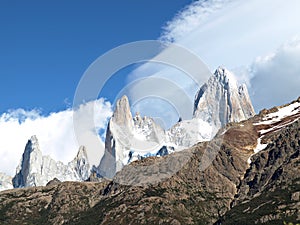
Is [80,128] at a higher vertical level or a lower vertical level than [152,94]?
lower

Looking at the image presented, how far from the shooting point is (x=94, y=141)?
6312cm

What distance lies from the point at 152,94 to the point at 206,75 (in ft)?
27.1

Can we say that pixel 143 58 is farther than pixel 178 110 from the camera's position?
No

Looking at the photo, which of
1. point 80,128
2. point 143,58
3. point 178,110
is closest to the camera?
point 80,128

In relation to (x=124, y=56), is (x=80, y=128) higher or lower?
lower

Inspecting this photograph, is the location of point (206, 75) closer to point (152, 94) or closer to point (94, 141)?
point (152, 94)

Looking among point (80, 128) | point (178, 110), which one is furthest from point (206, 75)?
point (80, 128)

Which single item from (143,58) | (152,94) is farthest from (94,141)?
(143,58)

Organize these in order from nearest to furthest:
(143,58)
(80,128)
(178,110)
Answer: (80,128)
(143,58)
(178,110)

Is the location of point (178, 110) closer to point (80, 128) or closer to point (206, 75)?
point (206, 75)

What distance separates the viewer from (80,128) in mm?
52031

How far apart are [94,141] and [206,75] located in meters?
16.7

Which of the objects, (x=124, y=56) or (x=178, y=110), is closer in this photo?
(x=124, y=56)

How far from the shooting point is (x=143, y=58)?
2194 inches
